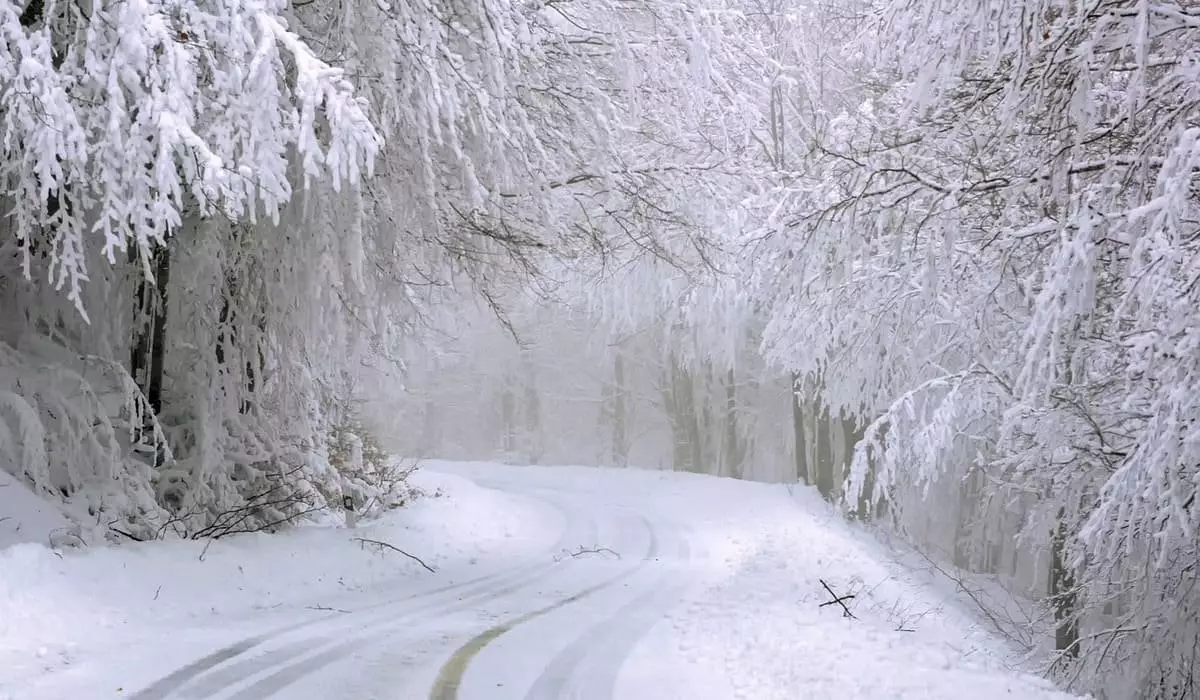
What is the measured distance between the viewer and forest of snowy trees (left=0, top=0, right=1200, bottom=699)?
5.60m

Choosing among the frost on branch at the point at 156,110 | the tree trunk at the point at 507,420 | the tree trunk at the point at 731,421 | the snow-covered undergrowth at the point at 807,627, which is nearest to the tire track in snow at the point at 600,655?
the snow-covered undergrowth at the point at 807,627

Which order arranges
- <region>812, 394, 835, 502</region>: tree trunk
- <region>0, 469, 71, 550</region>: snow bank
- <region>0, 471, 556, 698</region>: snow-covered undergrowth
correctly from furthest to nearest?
1. <region>812, 394, 835, 502</region>: tree trunk
2. <region>0, 469, 71, 550</region>: snow bank
3. <region>0, 471, 556, 698</region>: snow-covered undergrowth

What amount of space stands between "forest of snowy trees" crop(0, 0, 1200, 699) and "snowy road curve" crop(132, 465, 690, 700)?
100 inches

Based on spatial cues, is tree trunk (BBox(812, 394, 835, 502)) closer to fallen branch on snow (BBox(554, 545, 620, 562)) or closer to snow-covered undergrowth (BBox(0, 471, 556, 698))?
fallen branch on snow (BBox(554, 545, 620, 562))

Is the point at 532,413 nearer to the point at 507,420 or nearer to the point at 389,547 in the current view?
the point at 507,420

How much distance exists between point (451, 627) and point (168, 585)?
7.86 ft

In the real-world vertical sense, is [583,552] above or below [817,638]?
below

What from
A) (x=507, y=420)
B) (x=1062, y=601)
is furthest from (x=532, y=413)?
(x=1062, y=601)

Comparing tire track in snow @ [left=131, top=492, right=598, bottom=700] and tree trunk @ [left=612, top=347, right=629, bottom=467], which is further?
tree trunk @ [left=612, top=347, right=629, bottom=467]

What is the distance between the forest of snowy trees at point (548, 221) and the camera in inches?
220

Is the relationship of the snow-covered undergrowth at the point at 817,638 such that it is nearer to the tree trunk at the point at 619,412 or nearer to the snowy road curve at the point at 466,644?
the snowy road curve at the point at 466,644

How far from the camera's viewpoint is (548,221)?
9.95 metres

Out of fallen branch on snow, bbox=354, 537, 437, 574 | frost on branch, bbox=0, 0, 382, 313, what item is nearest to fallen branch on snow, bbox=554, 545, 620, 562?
fallen branch on snow, bbox=354, 537, 437, 574

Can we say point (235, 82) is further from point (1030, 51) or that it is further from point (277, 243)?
point (1030, 51)
